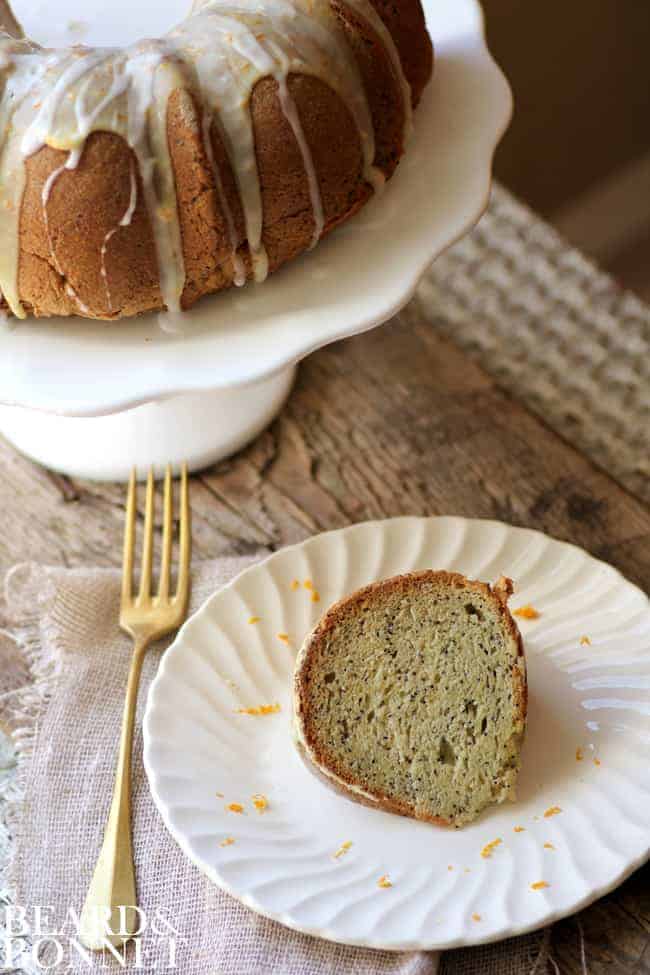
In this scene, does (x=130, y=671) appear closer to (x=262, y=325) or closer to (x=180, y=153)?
(x=262, y=325)

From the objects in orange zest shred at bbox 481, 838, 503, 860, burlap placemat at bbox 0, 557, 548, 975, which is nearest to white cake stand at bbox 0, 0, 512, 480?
burlap placemat at bbox 0, 557, 548, 975

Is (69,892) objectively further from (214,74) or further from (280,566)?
(214,74)

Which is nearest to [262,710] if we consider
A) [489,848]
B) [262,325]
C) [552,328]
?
[489,848]

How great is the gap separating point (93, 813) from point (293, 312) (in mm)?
489

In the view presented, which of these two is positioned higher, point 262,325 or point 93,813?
point 262,325

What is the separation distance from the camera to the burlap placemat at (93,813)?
101cm

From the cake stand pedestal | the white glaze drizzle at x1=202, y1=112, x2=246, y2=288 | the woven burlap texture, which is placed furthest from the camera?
the woven burlap texture

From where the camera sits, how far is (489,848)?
3.31ft

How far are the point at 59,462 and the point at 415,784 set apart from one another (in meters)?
0.60

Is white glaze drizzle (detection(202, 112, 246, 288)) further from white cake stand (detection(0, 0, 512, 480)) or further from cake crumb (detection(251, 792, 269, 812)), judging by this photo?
cake crumb (detection(251, 792, 269, 812))

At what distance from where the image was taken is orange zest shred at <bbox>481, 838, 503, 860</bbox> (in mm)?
1003

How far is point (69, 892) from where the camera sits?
1.07 metres

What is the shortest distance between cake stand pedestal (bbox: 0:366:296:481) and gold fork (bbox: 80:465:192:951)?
0.13 ft

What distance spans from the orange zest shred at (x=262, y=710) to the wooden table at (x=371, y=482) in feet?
0.91
